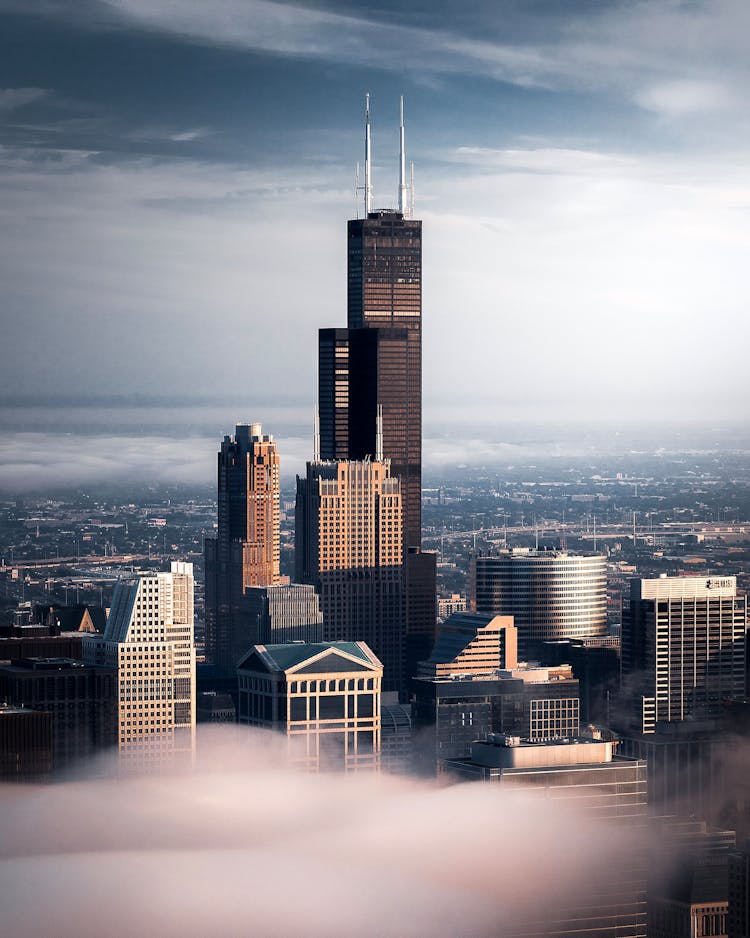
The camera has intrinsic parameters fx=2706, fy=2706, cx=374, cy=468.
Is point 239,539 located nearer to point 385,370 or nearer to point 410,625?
point 410,625

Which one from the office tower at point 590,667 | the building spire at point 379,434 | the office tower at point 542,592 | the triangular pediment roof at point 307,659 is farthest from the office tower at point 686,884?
the building spire at point 379,434

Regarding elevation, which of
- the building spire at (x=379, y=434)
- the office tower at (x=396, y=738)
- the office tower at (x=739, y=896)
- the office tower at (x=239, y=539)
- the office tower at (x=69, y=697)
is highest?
the building spire at (x=379, y=434)

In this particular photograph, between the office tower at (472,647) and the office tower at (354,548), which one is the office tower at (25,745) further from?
the office tower at (354,548)

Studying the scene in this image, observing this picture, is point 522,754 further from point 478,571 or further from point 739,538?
point 478,571

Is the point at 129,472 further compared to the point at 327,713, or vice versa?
the point at 327,713

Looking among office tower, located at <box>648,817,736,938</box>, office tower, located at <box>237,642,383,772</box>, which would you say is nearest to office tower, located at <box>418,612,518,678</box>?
office tower, located at <box>237,642,383,772</box>

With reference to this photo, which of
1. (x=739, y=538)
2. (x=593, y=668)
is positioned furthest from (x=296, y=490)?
(x=739, y=538)

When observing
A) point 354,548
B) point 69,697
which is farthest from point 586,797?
point 354,548
